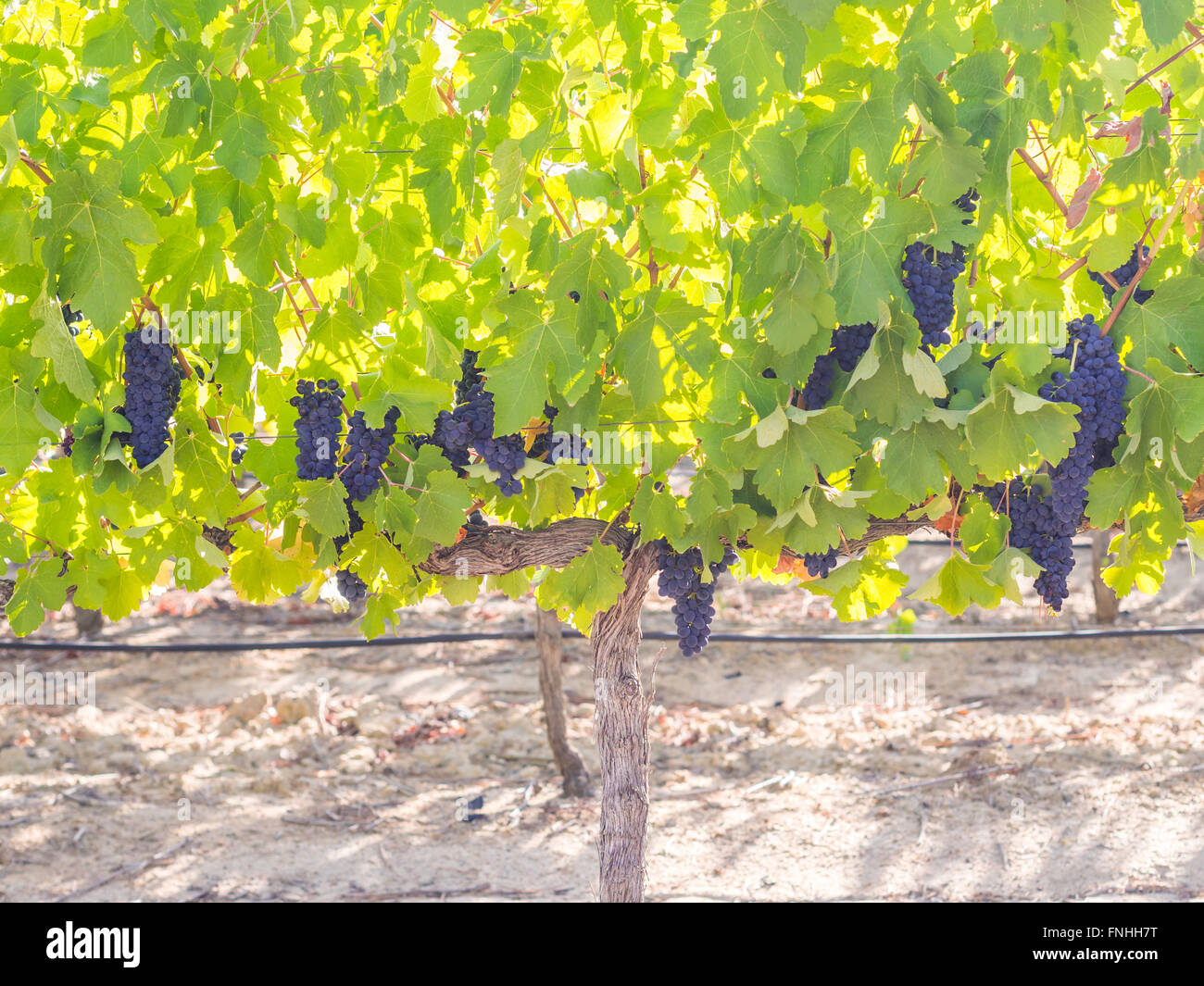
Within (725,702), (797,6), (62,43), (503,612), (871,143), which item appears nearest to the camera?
(797,6)

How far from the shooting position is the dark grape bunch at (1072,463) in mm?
2842

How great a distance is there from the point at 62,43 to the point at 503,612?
8.47 meters

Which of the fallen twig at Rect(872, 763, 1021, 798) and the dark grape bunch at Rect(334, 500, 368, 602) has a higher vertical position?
the dark grape bunch at Rect(334, 500, 368, 602)

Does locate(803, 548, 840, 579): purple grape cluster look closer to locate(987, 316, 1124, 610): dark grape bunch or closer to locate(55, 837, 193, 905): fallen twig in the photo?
locate(987, 316, 1124, 610): dark grape bunch

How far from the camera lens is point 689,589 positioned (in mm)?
3465

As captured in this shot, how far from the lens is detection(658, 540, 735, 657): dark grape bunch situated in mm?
3406

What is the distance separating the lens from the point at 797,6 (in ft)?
7.47

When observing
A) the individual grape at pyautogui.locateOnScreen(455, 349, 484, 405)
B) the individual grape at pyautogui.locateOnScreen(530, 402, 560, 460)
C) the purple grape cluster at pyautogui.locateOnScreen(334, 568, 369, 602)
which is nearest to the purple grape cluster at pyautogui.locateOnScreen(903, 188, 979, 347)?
the individual grape at pyautogui.locateOnScreen(530, 402, 560, 460)

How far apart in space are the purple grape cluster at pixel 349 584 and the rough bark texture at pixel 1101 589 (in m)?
8.01

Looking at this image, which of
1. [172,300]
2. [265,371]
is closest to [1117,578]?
[265,371]

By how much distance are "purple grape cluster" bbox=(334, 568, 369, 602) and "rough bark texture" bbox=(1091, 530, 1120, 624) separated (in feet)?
26.3

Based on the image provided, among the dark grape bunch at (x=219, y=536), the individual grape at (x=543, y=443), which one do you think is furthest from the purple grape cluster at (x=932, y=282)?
the dark grape bunch at (x=219, y=536)

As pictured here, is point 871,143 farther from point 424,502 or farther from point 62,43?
point 62,43

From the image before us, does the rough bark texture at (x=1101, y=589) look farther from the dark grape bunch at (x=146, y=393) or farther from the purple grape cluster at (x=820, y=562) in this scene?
the dark grape bunch at (x=146, y=393)
